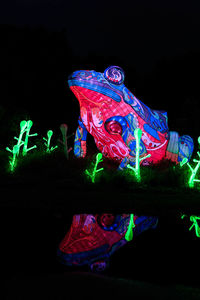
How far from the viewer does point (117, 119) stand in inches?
482

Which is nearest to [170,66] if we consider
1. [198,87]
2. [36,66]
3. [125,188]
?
[198,87]

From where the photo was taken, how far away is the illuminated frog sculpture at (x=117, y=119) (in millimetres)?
12016

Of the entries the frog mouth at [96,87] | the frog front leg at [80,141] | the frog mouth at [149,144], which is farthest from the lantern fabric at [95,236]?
the frog front leg at [80,141]

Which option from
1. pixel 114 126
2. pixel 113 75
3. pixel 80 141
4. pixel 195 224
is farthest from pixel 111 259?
pixel 80 141

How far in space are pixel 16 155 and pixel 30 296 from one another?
998 centimetres

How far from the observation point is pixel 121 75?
12.4 metres

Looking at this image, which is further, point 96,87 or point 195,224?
point 96,87

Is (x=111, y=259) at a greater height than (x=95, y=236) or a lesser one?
lesser

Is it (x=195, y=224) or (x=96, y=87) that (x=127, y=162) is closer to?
(x=96, y=87)

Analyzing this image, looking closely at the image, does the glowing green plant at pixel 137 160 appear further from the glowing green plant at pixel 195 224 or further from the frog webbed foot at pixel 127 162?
the glowing green plant at pixel 195 224

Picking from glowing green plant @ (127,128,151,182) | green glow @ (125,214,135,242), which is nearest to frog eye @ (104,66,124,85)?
glowing green plant @ (127,128,151,182)

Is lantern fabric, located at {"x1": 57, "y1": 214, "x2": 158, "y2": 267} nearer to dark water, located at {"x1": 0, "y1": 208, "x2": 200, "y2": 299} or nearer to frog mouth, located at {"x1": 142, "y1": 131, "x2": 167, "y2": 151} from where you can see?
dark water, located at {"x1": 0, "y1": 208, "x2": 200, "y2": 299}

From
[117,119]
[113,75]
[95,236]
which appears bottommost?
[95,236]

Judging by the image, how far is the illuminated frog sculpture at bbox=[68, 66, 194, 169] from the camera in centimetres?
1202
